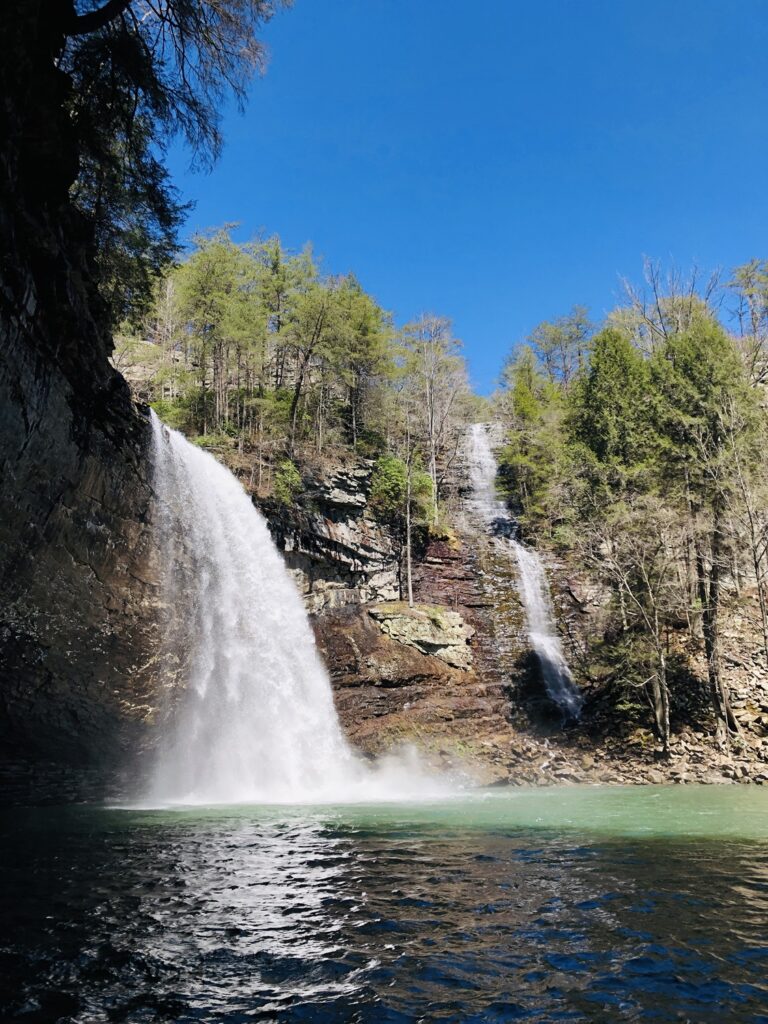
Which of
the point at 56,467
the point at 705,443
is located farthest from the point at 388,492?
the point at 56,467

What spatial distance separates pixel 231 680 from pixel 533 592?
46.0ft

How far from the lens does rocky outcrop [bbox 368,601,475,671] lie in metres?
22.8

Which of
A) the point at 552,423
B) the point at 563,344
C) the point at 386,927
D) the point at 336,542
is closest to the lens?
the point at 386,927

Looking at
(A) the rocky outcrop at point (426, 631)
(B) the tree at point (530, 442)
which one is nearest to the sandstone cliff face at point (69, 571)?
(A) the rocky outcrop at point (426, 631)

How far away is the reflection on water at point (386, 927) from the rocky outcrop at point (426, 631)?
13261 millimetres

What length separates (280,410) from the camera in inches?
1153

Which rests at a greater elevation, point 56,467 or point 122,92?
point 122,92

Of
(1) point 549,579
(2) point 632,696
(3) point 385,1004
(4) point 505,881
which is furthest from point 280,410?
(3) point 385,1004

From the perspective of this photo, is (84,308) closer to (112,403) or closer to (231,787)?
(112,403)

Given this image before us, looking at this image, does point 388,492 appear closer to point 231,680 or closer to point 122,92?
point 231,680

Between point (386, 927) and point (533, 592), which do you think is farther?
point (533, 592)

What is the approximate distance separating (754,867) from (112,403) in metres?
13.3

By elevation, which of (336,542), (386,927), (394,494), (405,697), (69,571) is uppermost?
(394,494)

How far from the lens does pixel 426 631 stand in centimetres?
2325
